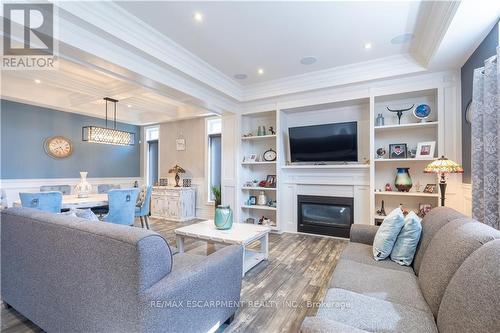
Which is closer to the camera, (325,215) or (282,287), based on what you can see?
(282,287)

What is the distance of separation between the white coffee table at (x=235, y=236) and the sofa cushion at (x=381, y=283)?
3.62 feet

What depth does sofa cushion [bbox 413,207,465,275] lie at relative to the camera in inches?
69.2

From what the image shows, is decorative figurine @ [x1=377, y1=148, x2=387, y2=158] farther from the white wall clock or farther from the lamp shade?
the white wall clock

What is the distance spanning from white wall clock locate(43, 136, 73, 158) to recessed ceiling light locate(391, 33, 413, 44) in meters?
6.65

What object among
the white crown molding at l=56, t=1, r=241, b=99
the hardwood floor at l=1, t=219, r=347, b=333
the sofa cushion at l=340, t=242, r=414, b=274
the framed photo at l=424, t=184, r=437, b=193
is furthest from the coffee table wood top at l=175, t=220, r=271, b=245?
the framed photo at l=424, t=184, r=437, b=193

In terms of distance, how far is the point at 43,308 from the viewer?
1.65 m

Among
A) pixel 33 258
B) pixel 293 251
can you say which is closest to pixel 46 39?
pixel 33 258

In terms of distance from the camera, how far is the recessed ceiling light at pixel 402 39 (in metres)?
2.83

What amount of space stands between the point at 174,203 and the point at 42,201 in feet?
9.04

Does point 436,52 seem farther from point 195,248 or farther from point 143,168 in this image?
point 143,168

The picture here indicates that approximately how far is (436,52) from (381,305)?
2889 millimetres

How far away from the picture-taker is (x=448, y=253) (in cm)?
132

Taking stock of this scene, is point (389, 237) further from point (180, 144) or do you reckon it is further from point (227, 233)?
point (180, 144)
